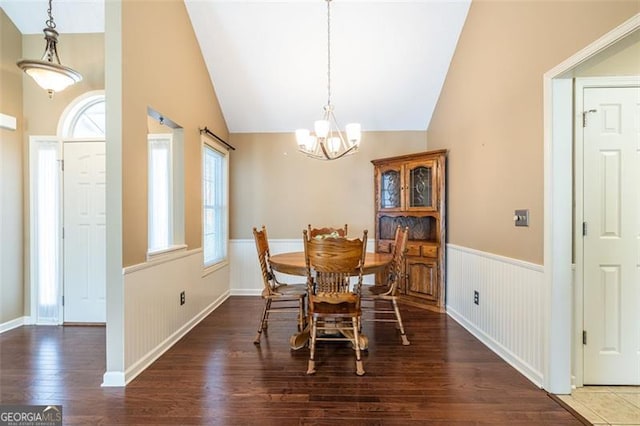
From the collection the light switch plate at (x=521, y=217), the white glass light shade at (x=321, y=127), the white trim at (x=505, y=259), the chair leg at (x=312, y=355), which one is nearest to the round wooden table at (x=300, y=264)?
the chair leg at (x=312, y=355)

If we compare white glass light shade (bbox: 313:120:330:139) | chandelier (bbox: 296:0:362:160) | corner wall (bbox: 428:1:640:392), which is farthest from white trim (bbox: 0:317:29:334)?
corner wall (bbox: 428:1:640:392)

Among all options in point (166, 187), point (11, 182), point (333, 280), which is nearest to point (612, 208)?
point (333, 280)

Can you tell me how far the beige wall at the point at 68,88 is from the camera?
A: 10.8 ft

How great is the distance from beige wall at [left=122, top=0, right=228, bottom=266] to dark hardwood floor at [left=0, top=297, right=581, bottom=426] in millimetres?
917

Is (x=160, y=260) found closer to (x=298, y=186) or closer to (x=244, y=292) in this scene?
(x=244, y=292)

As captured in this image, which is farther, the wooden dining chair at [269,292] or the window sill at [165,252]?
the wooden dining chair at [269,292]

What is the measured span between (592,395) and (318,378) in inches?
71.1

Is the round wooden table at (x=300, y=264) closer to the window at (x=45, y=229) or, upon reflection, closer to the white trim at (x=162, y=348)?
the white trim at (x=162, y=348)

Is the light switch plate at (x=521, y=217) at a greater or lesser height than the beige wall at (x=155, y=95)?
lesser

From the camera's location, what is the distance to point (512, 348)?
7.96 ft

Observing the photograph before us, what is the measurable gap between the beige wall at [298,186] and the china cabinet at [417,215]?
280 millimetres

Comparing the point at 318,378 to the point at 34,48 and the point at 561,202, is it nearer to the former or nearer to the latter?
the point at 561,202

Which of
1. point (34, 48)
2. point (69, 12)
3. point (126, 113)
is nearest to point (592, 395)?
point (126, 113)

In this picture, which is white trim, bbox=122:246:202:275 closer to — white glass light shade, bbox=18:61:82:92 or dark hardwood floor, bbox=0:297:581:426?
dark hardwood floor, bbox=0:297:581:426
